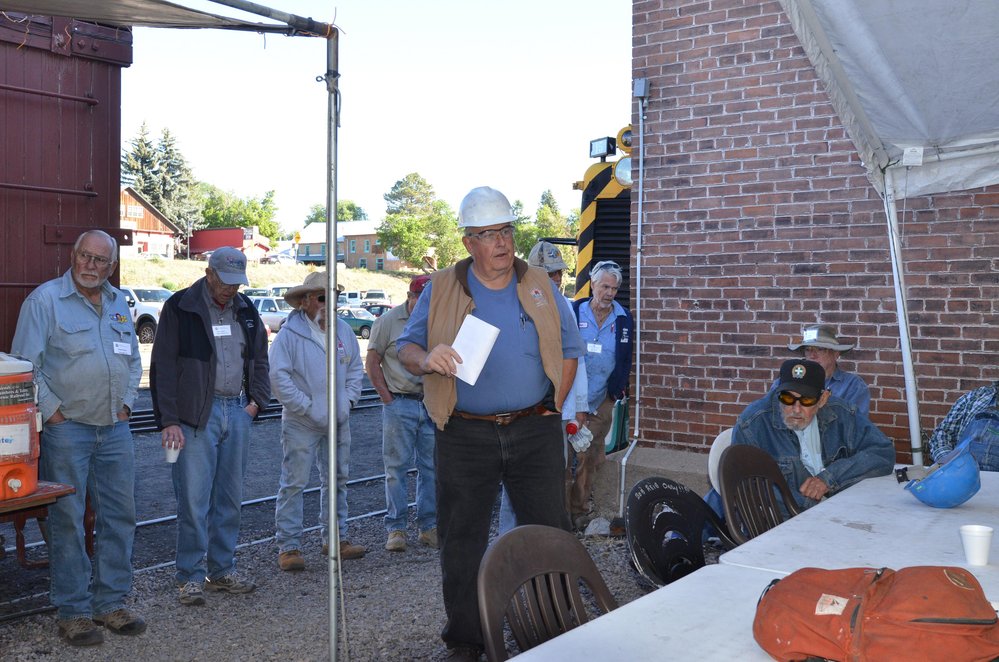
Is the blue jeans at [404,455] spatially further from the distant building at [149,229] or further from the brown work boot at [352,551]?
the distant building at [149,229]

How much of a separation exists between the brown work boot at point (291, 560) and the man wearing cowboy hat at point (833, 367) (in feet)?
11.0

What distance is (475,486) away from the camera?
412cm

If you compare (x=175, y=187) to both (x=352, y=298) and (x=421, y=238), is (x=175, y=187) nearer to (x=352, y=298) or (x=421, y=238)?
(x=421, y=238)

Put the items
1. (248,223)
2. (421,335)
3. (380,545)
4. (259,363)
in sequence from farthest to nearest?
(248,223)
(380,545)
(259,363)
(421,335)

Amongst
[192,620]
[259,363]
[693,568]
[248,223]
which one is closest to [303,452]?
[259,363]

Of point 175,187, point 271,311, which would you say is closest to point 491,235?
point 271,311

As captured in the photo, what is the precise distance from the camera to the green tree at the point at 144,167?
3044 inches

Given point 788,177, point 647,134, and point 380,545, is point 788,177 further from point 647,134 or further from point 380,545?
point 380,545

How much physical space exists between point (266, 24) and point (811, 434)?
3.23m

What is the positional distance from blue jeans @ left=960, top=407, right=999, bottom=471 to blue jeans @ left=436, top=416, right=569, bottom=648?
237 centimetres

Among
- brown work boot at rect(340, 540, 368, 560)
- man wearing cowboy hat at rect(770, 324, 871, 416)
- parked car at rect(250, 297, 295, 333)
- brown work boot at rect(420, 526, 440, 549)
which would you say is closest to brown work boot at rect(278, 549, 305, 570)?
brown work boot at rect(340, 540, 368, 560)

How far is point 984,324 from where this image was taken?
5.81 m

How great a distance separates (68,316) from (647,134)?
4303mm

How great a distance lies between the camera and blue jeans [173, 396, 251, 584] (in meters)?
5.25
